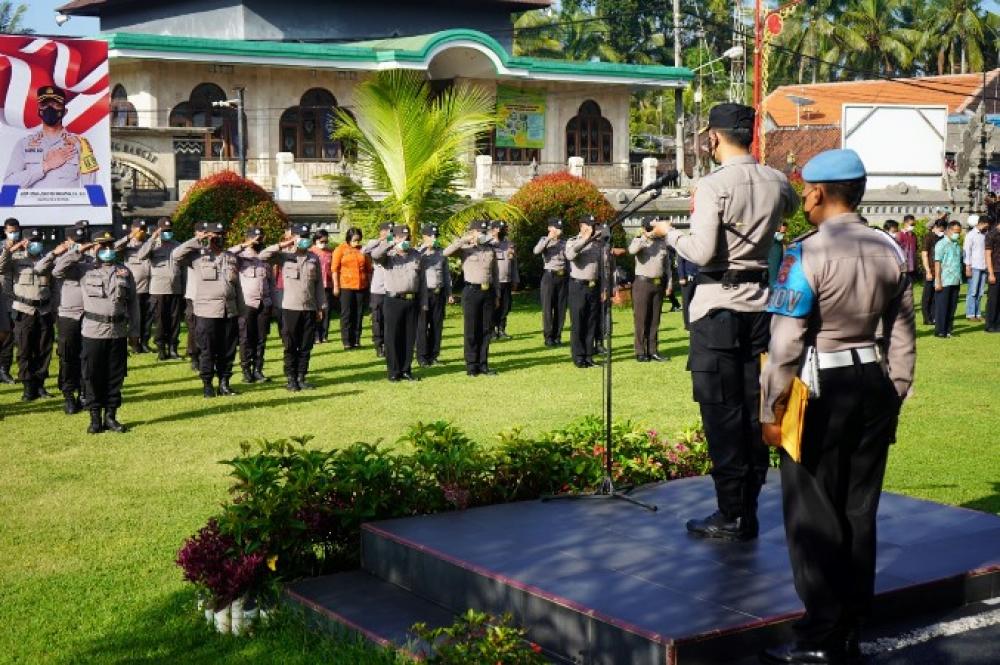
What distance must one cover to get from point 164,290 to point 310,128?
1697cm

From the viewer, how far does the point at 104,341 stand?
11977mm

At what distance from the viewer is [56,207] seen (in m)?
19.6

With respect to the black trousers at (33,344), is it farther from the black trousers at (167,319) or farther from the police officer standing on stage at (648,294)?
the police officer standing on stage at (648,294)

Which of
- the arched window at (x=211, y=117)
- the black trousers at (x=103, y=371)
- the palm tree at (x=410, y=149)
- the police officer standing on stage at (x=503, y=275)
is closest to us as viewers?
the black trousers at (x=103, y=371)

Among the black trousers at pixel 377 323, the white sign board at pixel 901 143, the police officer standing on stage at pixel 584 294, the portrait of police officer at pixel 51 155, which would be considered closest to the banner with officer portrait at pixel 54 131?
the portrait of police officer at pixel 51 155

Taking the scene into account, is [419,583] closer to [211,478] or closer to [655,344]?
[211,478]

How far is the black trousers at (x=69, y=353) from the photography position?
12812 mm

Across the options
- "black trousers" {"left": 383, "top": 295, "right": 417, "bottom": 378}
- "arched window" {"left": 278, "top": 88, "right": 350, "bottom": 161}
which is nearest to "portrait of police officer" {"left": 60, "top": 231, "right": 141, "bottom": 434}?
"black trousers" {"left": 383, "top": 295, "right": 417, "bottom": 378}

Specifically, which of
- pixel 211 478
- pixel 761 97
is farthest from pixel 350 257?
→ pixel 211 478

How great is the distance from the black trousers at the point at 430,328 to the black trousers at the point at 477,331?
439 mm

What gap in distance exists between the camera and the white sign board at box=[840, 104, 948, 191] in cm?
3603

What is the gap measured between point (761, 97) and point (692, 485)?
16629 millimetres

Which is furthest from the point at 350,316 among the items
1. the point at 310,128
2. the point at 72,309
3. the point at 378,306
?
the point at 310,128

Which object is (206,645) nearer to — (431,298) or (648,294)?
(431,298)
